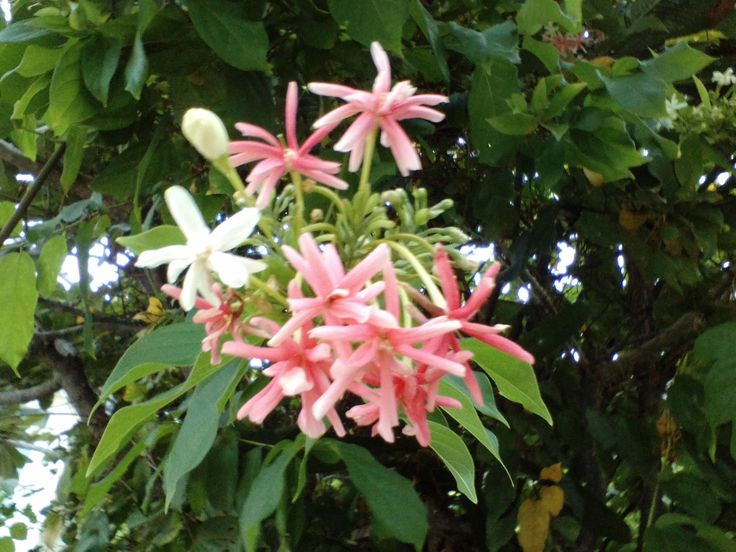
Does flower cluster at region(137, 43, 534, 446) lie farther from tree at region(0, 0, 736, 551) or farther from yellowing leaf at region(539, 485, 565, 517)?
yellowing leaf at region(539, 485, 565, 517)

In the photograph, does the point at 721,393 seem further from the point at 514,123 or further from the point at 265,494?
the point at 265,494

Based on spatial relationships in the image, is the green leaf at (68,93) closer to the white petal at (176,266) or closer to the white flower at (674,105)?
the white petal at (176,266)

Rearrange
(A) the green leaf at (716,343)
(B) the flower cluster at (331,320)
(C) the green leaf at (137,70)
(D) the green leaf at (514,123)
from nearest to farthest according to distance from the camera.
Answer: (B) the flower cluster at (331,320)
(C) the green leaf at (137,70)
(D) the green leaf at (514,123)
(A) the green leaf at (716,343)

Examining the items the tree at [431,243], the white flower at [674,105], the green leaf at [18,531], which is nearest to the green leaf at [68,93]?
the tree at [431,243]

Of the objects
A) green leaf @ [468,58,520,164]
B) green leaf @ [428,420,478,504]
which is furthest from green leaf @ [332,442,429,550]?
green leaf @ [468,58,520,164]

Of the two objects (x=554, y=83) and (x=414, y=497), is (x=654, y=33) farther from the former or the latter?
(x=414, y=497)

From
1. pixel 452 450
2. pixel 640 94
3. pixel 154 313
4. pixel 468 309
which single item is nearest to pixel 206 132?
pixel 468 309

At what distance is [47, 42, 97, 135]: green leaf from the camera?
574mm

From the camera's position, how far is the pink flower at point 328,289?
0.30m

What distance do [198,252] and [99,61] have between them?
0.32 m

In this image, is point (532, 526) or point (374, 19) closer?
point (374, 19)

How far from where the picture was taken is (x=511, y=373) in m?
0.45

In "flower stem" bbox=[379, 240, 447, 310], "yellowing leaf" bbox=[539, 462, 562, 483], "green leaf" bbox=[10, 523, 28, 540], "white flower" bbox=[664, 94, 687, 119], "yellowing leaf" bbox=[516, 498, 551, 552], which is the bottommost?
"yellowing leaf" bbox=[516, 498, 551, 552]

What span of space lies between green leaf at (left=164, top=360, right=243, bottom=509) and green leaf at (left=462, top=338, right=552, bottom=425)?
143 millimetres
